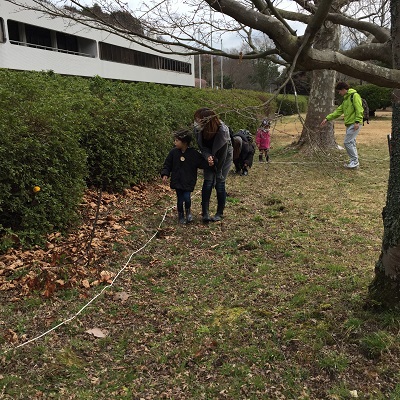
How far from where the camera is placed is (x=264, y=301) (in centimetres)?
331

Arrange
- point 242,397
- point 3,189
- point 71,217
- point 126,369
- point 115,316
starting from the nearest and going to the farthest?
point 242,397, point 126,369, point 115,316, point 3,189, point 71,217

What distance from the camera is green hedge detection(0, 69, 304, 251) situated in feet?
12.6

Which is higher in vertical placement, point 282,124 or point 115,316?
point 282,124

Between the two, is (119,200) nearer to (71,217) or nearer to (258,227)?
(71,217)

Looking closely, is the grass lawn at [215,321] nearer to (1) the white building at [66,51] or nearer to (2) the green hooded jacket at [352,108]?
(2) the green hooded jacket at [352,108]

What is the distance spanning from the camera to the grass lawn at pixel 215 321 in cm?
239

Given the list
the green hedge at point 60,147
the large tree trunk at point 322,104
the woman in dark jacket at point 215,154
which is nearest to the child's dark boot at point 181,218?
the woman in dark jacket at point 215,154

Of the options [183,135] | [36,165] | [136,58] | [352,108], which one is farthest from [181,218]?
[136,58]

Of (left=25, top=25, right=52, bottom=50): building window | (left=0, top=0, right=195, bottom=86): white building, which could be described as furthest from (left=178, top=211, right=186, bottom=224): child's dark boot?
(left=25, top=25, right=52, bottom=50): building window

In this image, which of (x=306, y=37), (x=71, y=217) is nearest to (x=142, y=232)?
(x=71, y=217)

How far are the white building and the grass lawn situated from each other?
497 inches

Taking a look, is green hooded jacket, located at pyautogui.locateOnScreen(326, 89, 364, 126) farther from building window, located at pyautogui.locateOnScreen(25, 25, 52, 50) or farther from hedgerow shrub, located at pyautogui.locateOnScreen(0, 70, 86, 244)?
building window, located at pyautogui.locateOnScreen(25, 25, 52, 50)

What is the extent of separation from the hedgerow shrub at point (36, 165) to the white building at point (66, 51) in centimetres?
Answer: 1132

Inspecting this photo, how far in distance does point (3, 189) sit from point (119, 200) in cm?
238
